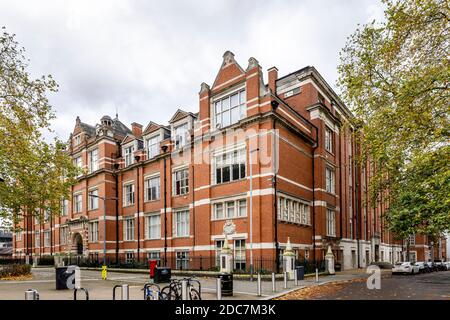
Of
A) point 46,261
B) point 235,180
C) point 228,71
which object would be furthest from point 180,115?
point 46,261

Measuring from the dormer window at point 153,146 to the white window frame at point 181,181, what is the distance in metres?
3.98

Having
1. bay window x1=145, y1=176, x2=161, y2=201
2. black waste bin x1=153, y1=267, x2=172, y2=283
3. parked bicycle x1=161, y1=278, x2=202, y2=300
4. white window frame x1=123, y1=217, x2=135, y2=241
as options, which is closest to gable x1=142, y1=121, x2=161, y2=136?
bay window x1=145, y1=176, x2=161, y2=201

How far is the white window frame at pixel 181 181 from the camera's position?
33.1 metres

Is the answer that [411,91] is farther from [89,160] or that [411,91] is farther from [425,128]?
[89,160]

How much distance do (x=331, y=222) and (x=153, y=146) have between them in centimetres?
1798

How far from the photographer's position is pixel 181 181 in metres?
33.6

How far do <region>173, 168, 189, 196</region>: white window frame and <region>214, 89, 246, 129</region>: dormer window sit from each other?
5.68 metres

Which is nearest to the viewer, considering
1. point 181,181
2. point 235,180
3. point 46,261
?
point 235,180

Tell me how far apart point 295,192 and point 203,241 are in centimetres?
789

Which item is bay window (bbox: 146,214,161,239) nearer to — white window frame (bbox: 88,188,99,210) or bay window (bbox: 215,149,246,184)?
white window frame (bbox: 88,188,99,210)

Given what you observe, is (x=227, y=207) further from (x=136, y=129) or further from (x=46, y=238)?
(x=46, y=238)

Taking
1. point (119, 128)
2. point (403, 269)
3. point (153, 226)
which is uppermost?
point (119, 128)
